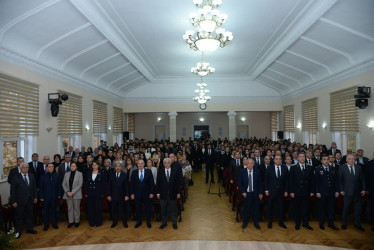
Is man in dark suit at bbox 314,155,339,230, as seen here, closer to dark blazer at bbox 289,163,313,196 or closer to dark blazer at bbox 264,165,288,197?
dark blazer at bbox 289,163,313,196

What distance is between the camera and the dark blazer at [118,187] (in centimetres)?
633

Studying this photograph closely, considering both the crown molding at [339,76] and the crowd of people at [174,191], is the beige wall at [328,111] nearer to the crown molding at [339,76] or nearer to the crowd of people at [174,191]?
the crown molding at [339,76]

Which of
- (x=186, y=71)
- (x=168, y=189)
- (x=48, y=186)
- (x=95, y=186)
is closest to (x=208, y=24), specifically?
(x=168, y=189)

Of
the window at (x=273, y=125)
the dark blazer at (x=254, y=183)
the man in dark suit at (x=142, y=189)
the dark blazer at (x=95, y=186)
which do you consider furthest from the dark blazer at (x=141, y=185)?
the window at (x=273, y=125)

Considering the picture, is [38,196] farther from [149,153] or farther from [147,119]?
[147,119]

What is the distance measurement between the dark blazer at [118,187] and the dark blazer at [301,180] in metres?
3.79

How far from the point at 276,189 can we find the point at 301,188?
20.9 inches

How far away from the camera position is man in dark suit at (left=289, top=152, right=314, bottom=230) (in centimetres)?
605

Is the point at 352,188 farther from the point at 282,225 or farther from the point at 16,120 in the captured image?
the point at 16,120

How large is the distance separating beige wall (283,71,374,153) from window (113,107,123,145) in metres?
10.7

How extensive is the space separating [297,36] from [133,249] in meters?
8.04

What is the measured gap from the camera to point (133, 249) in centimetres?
516

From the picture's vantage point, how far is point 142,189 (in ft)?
20.9

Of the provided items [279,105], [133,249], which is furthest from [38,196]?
[279,105]
